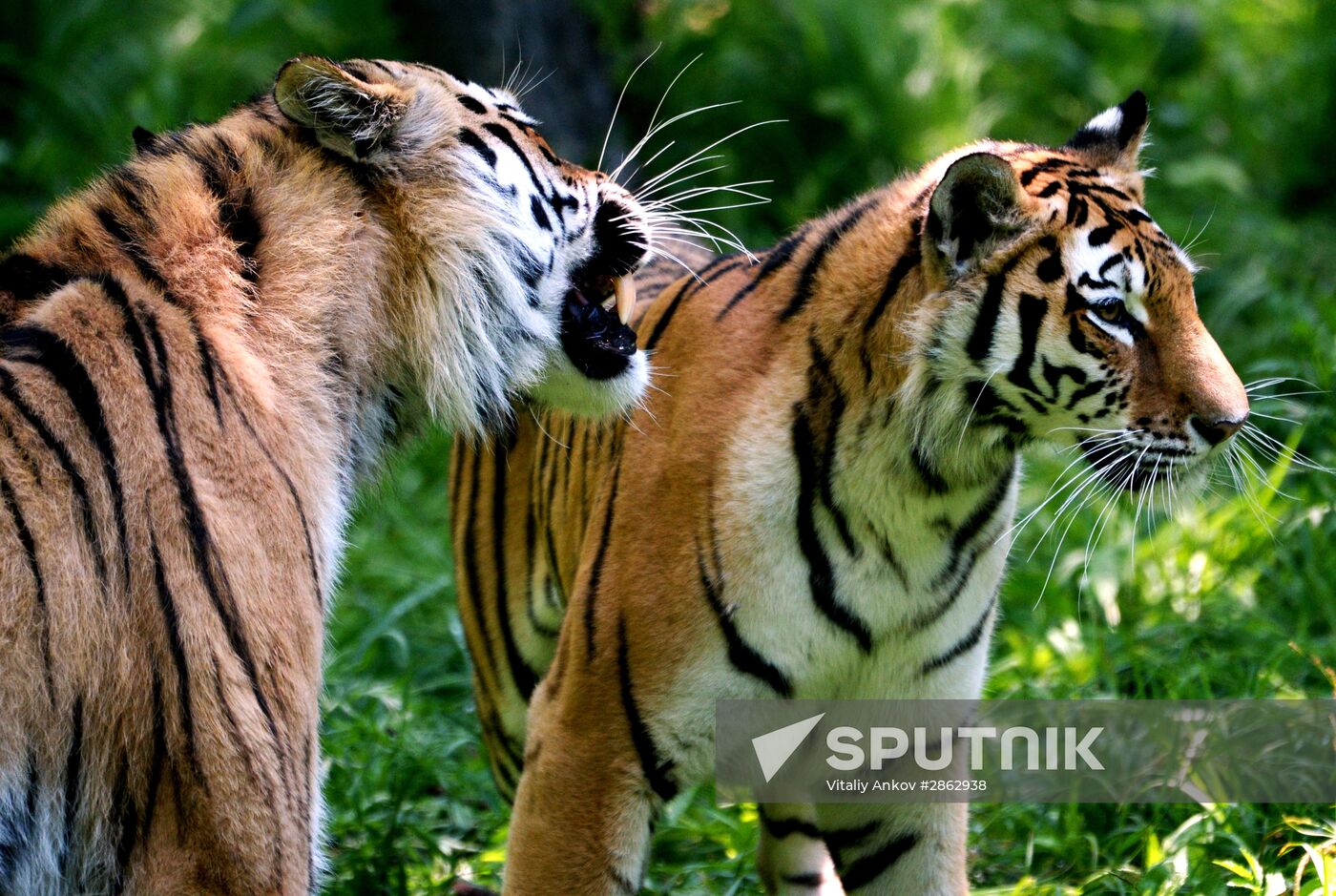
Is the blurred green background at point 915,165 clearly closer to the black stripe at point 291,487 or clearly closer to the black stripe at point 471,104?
the black stripe at point 291,487

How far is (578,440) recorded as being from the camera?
131 inches

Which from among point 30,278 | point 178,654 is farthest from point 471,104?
point 178,654

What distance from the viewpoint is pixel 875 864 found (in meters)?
3.07

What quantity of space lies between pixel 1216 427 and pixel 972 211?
611mm

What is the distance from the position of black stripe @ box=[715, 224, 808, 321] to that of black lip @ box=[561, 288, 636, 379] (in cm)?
27

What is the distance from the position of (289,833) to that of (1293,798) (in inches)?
97.4

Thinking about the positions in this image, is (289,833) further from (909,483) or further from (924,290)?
(924,290)

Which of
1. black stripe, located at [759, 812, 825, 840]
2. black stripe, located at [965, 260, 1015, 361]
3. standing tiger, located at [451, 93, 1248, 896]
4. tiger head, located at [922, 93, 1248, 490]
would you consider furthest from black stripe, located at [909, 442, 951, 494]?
black stripe, located at [759, 812, 825, 840]

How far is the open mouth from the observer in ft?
9.53

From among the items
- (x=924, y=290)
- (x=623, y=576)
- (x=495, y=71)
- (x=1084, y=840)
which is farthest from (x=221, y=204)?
(x=495, y=71)

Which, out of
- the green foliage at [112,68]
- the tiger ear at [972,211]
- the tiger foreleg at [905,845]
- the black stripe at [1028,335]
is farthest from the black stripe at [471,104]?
the green foliage at [112,68]

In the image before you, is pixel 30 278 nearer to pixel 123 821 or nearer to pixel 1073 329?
pixel 123 821

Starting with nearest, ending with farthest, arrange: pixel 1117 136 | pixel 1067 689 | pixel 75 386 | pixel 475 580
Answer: pixel 75 386 < pixel 1117 136 < pixel 475 580 < pixel 1067 689

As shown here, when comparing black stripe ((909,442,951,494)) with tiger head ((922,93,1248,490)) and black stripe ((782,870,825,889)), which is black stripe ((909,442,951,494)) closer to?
tiger head ((922,93,1248,490))
